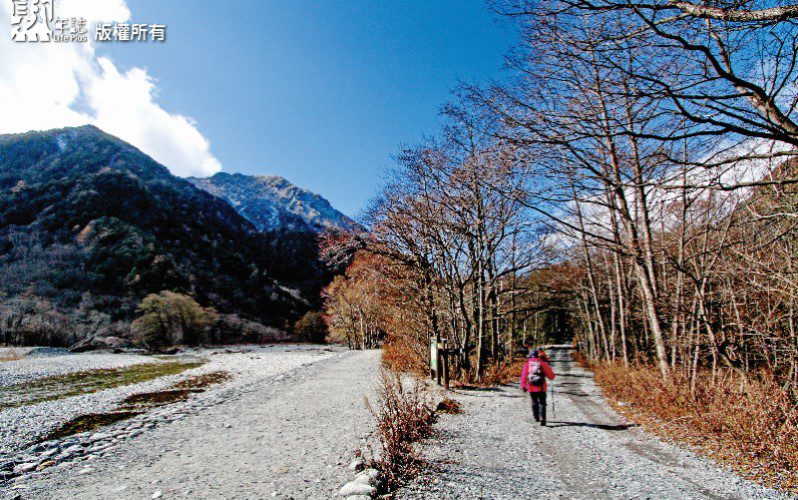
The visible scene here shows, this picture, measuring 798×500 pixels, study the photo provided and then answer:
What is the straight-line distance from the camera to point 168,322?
53219 millimetres

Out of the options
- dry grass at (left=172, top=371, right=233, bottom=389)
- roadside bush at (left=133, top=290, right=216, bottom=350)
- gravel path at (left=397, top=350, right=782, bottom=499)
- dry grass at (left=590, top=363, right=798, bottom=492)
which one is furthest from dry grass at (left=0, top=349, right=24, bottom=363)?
dry grass at (left=590, top=363, right=798, bottom=492)

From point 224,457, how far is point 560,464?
5.08 metres

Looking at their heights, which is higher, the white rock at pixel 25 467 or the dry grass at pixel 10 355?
the white rock at pixel 25 467

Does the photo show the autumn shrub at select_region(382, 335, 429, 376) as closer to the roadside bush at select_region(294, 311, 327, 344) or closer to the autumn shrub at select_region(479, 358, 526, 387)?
the autumn shrub at select_region(479, 358, 526, 387)

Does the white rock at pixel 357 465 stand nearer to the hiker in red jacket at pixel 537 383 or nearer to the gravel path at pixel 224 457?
the gravel path at pixel 224 457

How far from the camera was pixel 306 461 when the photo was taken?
210 inches

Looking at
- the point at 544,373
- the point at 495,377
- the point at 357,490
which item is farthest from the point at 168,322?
the point at 357,490

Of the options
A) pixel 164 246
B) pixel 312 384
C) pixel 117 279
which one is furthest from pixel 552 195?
pixel 164 246

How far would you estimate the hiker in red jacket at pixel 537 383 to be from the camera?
8.05m

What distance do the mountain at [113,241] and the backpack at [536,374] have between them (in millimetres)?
81365

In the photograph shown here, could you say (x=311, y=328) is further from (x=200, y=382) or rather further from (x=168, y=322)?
(x=200, y=382)

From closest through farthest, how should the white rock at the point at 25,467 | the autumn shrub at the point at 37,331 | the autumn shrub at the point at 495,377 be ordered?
the white rock at the point at 25,467 → the autumn shrub at the point at 495,377 → the autumn shrub at the point at 37,331

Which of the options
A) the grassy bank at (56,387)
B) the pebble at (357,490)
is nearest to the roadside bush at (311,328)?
the grassy bank at (56,387)

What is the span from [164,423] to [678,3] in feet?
36.1
